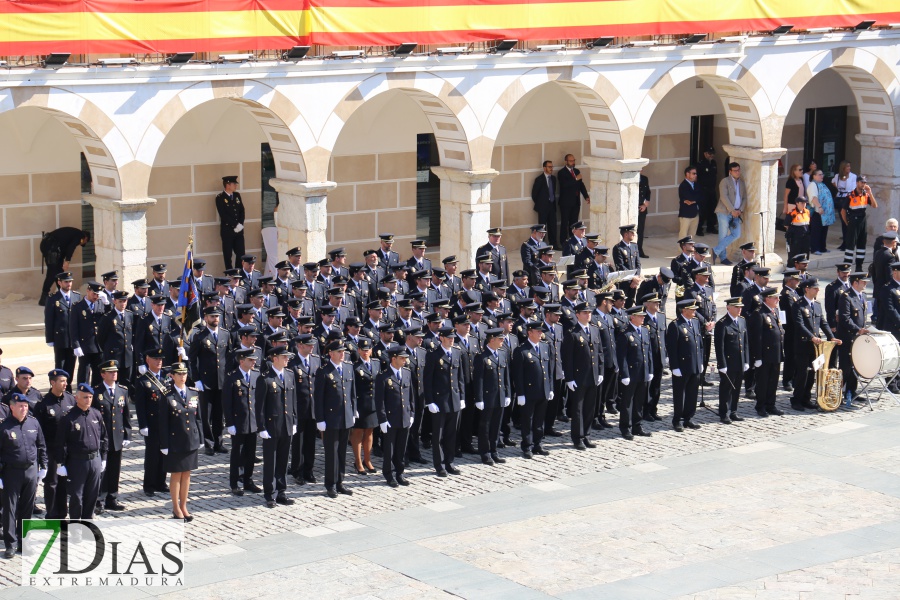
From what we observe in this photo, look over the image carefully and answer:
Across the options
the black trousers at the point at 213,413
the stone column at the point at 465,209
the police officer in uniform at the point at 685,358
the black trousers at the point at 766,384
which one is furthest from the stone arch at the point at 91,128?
the black trousers at the point at 766,384

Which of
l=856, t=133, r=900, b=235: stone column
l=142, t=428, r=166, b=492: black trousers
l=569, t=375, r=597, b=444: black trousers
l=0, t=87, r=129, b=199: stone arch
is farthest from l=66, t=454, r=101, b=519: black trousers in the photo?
l=856, t=133, r=900, b=235: stone column

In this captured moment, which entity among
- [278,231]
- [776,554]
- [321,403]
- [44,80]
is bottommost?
[776,554]

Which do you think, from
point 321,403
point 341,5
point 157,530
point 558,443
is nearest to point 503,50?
point 341,5

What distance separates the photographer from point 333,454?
16.3m

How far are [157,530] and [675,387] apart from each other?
6.20m

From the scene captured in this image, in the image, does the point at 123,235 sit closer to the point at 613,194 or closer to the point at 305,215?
the point at 305,215

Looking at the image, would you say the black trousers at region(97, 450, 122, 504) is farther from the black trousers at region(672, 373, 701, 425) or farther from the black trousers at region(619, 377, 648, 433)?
the black trousers at region(672, 373, 701, 425)

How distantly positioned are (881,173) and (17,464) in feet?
58.4

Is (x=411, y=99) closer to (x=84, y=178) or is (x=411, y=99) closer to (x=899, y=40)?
(x=84, y=178)

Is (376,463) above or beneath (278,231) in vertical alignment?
beneath

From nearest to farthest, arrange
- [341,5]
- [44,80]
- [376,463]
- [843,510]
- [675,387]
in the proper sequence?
[843,510], [376,463], [675,387], [44,80], [341,5]

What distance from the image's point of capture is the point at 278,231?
23.5 metres

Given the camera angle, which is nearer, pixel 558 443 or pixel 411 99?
pixel 558 443

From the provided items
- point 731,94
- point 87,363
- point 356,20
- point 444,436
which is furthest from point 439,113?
point 444,436
